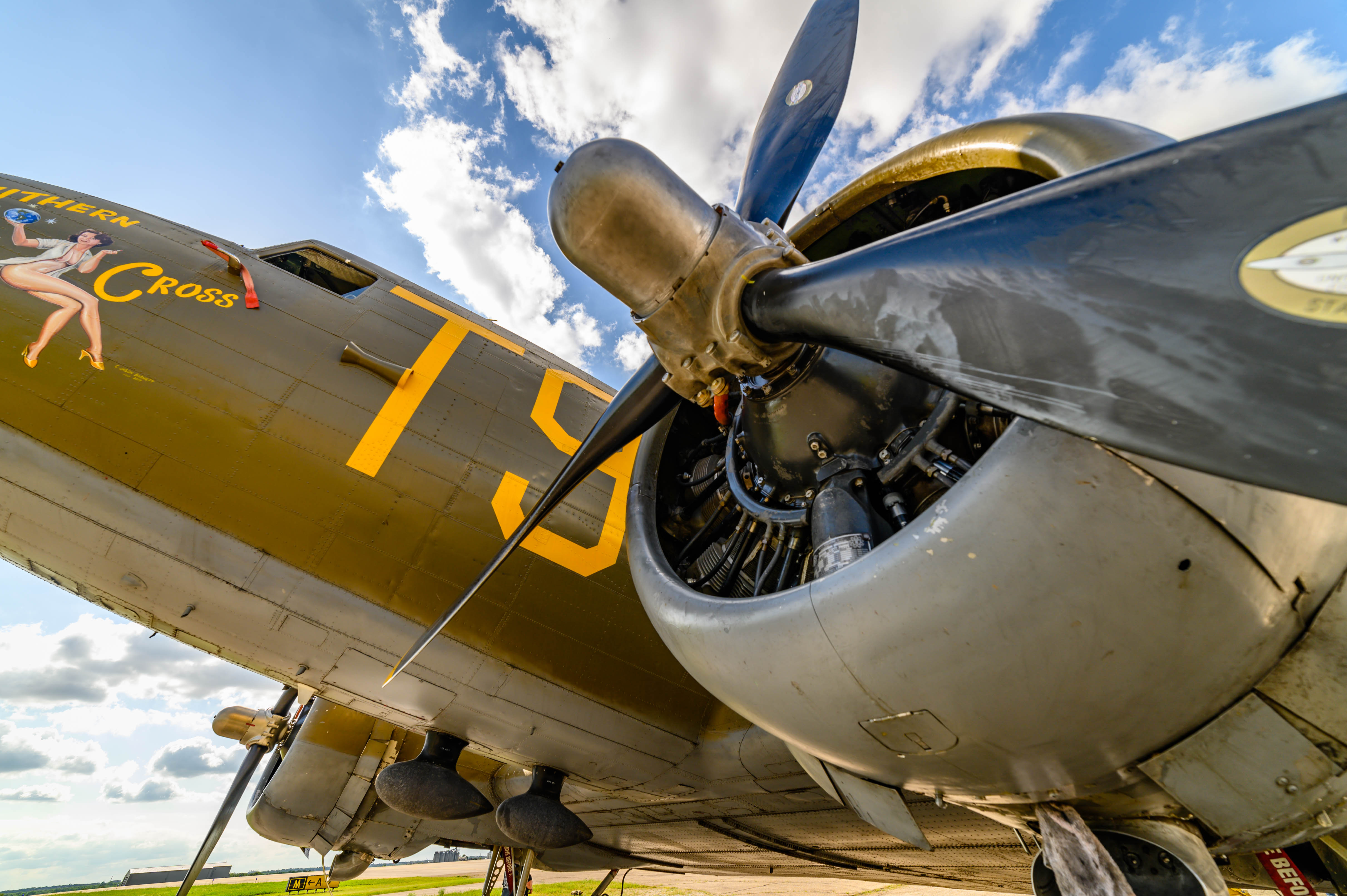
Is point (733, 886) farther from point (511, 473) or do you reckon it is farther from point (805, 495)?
point (805, 495)

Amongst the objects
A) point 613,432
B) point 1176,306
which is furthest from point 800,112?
point 1176,306

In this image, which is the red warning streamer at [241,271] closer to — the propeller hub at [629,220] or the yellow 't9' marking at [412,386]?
the yellow 't9' marking at [412,386]

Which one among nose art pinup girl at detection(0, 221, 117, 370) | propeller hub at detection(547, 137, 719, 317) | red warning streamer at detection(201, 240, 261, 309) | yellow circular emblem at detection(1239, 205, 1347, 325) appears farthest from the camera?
red warning streamer at detection(201, 240, 261, 309)

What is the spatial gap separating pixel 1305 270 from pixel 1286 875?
11.3ft

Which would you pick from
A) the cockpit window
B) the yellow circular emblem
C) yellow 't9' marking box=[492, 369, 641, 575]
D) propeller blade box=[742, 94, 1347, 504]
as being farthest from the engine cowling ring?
the cockpit window

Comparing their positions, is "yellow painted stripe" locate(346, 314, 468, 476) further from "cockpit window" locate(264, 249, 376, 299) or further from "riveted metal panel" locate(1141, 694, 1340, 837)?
"riveted metal panel" locate(1141, 694, 1340, 837)

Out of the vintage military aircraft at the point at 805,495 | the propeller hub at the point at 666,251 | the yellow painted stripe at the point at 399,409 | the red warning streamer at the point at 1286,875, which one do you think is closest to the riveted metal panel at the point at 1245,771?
the vintage military aircraft at the point at 805,495

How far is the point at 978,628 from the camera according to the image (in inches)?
87.5

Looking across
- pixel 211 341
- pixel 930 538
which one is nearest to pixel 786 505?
pixel 930 538

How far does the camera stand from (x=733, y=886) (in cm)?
2733

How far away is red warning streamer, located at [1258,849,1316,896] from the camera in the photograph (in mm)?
2992

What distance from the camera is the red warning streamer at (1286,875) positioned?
118 inches

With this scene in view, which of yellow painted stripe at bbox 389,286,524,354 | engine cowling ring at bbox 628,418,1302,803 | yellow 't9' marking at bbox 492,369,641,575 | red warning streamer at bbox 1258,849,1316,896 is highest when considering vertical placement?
yellow painted stripe at bbox 389,286,524,354

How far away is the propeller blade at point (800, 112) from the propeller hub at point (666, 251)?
1295 millimetres
